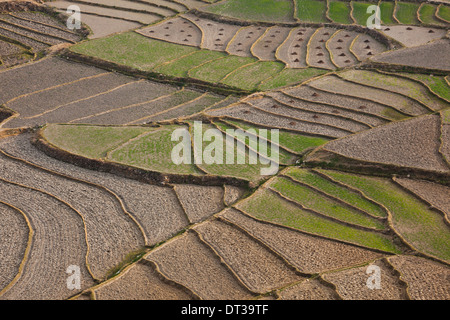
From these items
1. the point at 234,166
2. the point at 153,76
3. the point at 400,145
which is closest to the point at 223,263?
the point at 234,166

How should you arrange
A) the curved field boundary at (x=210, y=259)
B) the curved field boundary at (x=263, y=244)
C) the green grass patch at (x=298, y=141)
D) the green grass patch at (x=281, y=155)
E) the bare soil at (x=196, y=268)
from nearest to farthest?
the bare soil at (x=196, y=268)
the curved field boundary at (x=210, y=259)
the curved field boundary at (x=263, y=244)
the green grass patch at (x=281, y=155)
the green grass patch at (x=298, y=141)

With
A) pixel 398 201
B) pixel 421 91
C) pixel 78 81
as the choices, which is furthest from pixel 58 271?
pixel 421 91

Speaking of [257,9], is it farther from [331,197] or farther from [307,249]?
[307,249]

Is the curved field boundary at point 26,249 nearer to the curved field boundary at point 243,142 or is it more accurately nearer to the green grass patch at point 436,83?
the curved field boundary at point 243,142

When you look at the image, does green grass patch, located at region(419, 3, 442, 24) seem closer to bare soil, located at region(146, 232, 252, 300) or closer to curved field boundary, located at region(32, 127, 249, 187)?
curved field boundary, located at region(32, 127, 249, 187)

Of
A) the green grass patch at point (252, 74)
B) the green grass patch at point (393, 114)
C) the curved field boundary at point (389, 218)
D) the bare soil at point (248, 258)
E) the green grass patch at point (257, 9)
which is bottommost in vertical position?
the bare soil at point (248, 258)

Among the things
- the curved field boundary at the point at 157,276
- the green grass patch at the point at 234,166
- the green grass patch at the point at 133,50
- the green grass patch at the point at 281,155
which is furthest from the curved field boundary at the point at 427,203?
the green grass patch at the point at 133,50
